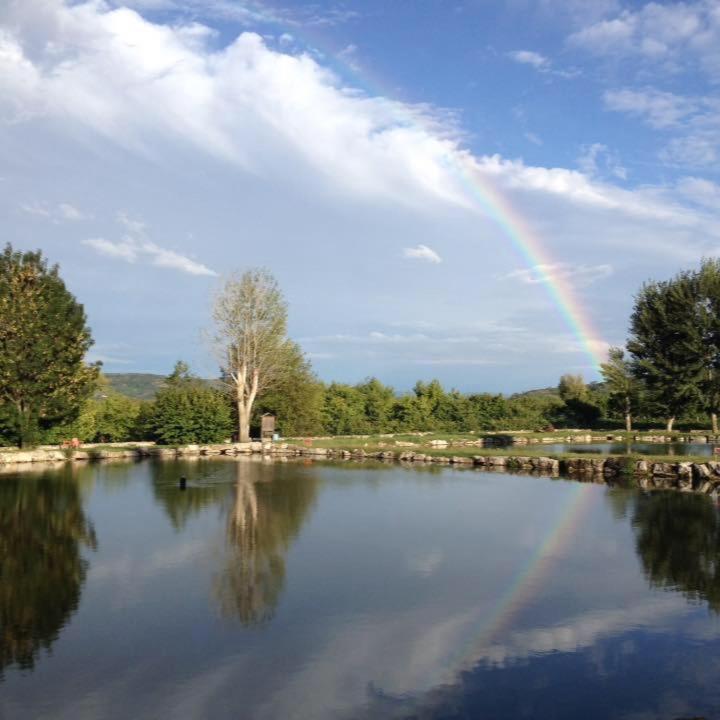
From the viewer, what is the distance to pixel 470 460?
96.3ft

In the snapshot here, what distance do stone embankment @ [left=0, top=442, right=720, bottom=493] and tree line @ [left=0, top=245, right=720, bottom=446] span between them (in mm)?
1984

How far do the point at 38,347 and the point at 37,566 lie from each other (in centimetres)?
2245

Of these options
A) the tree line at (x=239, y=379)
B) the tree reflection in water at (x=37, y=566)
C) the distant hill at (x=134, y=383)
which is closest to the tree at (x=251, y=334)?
the tree line at (x=239, y=379)

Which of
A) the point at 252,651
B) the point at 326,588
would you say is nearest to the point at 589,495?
the point at 326,588

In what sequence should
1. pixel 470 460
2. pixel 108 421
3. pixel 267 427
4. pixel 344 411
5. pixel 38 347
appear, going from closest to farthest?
pixel 470 460
pixel 38 347
pixel 267 427
pixel 108 421
pixel 344 411

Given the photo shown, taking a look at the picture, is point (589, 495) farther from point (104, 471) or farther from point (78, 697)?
point (104, 471)

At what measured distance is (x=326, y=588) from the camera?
9.59 meters

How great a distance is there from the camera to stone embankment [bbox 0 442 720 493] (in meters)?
22.3

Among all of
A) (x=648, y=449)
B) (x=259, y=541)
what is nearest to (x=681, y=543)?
(x=259, y=541)

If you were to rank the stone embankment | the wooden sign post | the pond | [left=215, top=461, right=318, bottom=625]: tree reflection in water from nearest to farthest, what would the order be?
[left=215, top=461, right=318, bottom=625]: tree reflection in water < the stone embankment < the pond < the wooden sign post

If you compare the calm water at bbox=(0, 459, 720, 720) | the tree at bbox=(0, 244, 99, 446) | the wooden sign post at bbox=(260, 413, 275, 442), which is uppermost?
the tree at bbox=(0, 244, 99, 446)

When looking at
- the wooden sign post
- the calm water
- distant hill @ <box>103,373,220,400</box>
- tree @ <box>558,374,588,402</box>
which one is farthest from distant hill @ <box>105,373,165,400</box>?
the calm water

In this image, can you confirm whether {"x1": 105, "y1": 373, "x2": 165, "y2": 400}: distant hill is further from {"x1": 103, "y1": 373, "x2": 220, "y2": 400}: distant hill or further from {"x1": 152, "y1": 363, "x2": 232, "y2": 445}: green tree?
{"x1": 152, "y1": 363, "x2": 232, "y2": 445}: green tree

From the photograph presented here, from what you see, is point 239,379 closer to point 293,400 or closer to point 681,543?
point 293,400
